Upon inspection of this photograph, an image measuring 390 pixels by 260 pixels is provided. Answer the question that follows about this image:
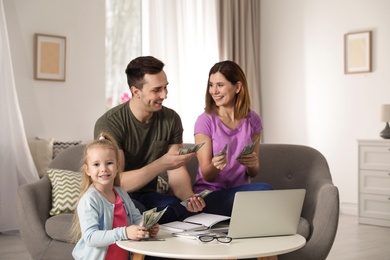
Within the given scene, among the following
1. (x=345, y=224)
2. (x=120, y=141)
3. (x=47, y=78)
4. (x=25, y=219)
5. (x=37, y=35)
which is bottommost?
(x=345, y=224)

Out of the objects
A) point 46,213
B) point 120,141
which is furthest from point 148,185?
point 46,213

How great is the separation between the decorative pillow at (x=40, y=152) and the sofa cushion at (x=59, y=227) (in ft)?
7.11

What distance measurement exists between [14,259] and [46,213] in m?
0.92

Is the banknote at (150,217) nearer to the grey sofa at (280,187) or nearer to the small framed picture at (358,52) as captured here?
the grey sofa at (280,187)

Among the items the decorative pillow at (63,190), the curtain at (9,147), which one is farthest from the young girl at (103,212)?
the curtain at (9,147)

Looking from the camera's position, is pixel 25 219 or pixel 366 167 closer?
pixel 25 219

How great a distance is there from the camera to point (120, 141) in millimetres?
3404

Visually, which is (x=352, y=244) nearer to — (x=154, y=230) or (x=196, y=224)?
(x=196, y=224)

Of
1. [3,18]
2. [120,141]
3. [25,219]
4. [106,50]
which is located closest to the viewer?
[120,141]

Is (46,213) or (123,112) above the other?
(123,112)

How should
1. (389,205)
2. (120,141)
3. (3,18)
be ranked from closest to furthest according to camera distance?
(120,141) → (3,18) → (389,205)

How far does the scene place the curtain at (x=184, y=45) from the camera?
6703 millimetres

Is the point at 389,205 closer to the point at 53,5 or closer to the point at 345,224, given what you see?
the point at 345,224

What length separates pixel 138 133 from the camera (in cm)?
345
